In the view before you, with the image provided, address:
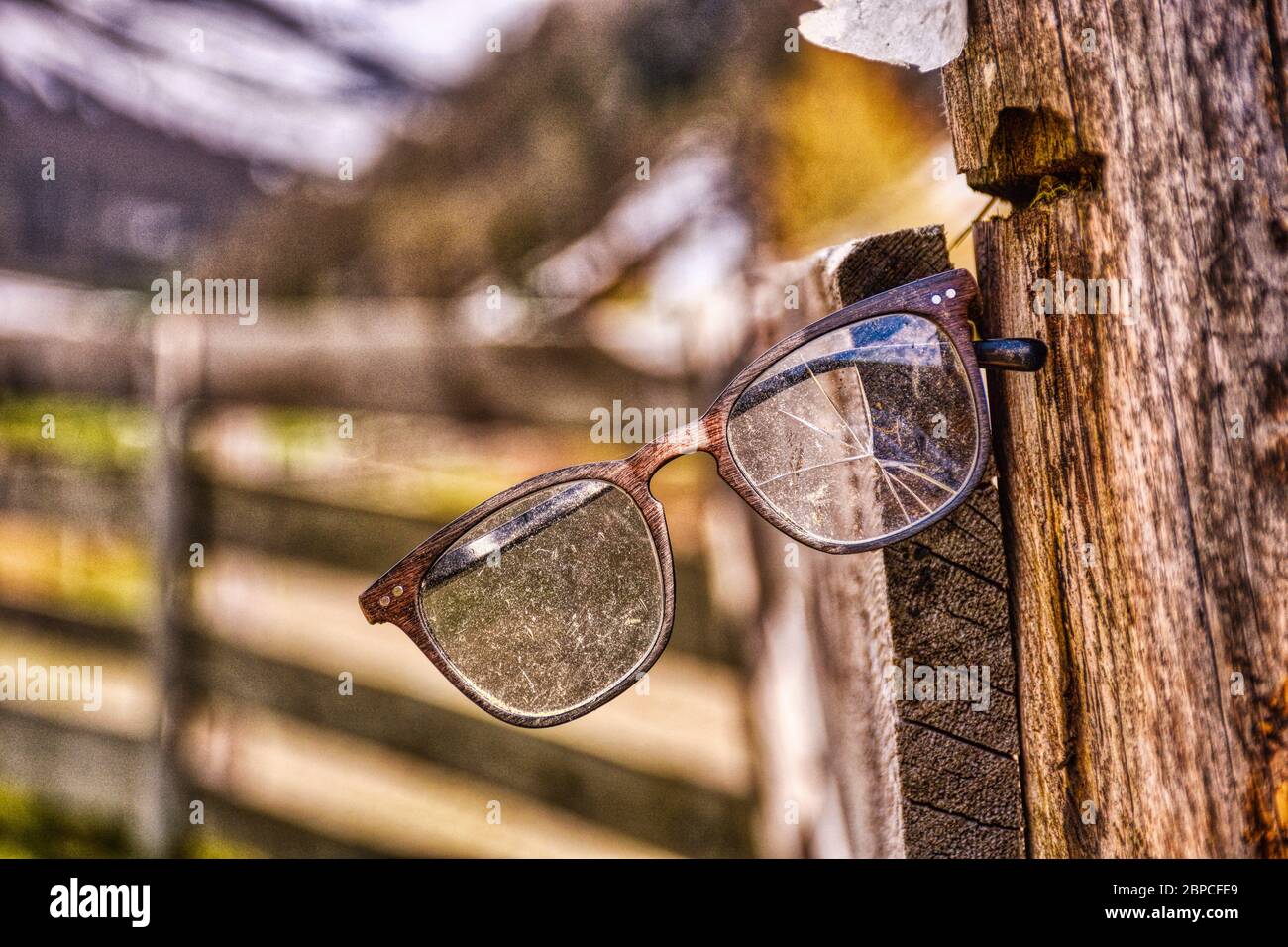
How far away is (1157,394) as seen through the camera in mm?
548

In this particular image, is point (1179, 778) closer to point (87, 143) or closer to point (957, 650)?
point (957, 650)

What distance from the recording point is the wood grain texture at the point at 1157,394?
20.6 inches

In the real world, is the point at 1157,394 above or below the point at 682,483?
below

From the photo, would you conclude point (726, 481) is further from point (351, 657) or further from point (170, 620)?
point (170, 620)

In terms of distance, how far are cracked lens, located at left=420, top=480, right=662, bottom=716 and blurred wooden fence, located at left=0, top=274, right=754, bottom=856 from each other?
1.02 meters

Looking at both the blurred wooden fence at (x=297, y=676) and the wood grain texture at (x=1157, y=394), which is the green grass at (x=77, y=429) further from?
the wood grain texture at (x=1157, y=394)

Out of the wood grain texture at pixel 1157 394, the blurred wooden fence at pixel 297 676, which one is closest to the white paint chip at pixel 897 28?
the wood grain texture at pixel 1157 394

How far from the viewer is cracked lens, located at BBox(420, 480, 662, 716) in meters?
0.72

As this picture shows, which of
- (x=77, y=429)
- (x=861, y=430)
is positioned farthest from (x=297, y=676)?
(x=861, y=430)

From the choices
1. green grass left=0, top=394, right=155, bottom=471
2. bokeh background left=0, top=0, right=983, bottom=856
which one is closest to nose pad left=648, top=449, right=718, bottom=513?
bokeh background left=0, top=0, right=983, bottom=856

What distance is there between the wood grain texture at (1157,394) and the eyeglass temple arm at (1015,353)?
3 centimetres

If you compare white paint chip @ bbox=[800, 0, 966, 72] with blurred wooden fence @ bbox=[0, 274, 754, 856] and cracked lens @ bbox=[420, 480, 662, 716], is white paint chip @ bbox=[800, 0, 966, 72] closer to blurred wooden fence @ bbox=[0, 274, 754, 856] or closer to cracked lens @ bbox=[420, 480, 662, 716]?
cracked lens @ bbox=[420, 480, 662, 716]

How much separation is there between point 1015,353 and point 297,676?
6.36 feet
